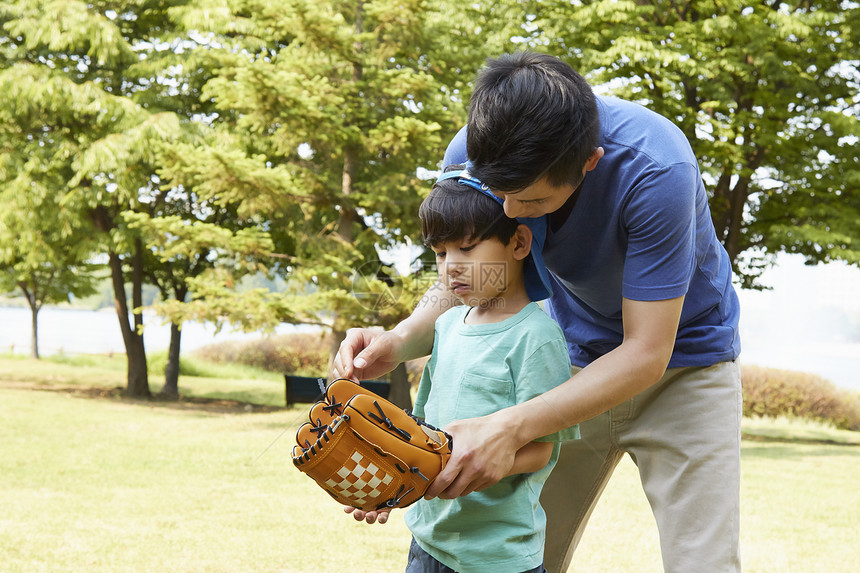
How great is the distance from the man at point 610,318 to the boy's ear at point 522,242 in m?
0.09

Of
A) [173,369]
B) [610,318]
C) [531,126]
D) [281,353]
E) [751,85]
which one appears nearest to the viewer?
[531,126]

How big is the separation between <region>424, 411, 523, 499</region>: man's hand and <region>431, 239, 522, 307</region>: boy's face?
1.03 feet

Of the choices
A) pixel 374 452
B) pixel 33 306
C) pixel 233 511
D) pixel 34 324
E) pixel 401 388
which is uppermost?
pixel 374 452

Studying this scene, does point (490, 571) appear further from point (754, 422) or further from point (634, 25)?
point (754, 422)

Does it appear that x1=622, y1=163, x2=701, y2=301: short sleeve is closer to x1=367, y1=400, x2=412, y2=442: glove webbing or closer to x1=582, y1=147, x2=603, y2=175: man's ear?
x1=582, y1=147, x2=603, y2=175: man's ear

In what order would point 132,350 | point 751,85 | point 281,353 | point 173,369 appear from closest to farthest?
point 751,85
point 132,350
point 173,369
point 281,353

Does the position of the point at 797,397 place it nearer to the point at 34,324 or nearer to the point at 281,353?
the point at 281,353

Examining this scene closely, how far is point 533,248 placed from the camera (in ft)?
5.32

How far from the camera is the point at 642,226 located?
4.94 feet

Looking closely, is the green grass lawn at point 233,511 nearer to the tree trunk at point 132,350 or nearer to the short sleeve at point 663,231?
the short sleeve at point 663,231

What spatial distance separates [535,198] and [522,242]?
0.75 ft

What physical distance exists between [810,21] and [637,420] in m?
9.45

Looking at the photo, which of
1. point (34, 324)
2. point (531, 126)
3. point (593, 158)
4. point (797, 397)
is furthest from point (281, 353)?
point (531, 126)

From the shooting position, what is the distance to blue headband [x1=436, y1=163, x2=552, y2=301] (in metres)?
1.57
